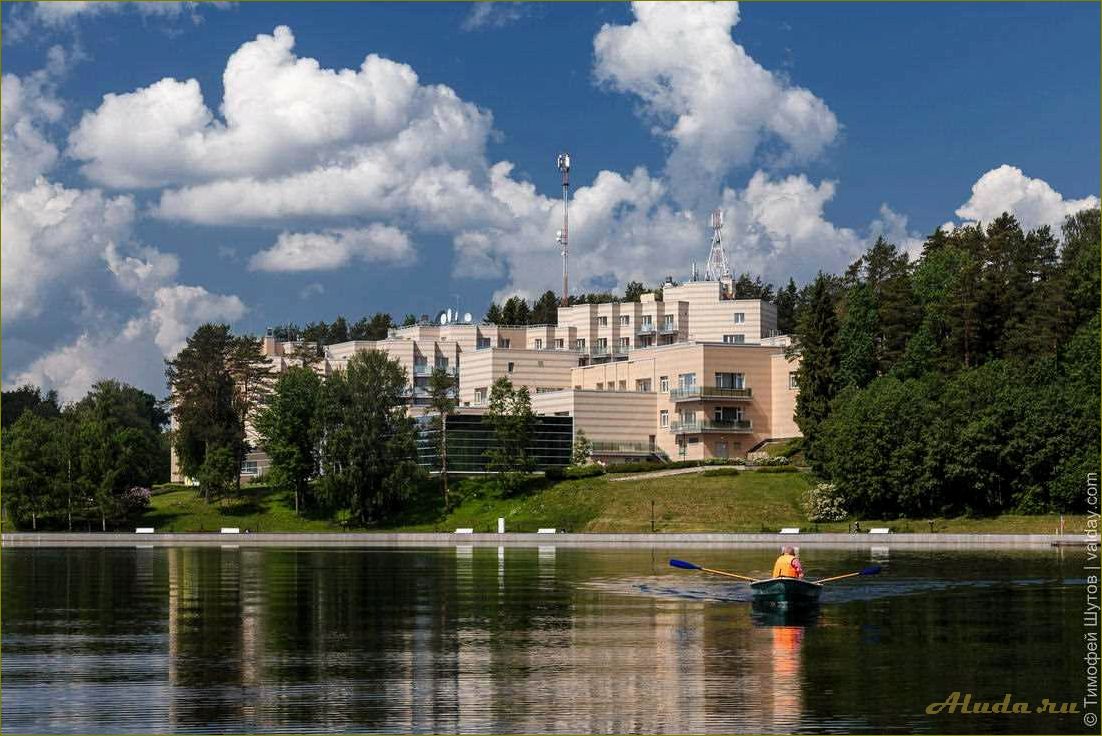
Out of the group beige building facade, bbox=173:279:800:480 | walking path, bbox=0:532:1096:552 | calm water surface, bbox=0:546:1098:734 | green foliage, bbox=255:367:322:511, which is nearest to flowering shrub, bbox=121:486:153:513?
green foliage, bbox=255:367:322:511

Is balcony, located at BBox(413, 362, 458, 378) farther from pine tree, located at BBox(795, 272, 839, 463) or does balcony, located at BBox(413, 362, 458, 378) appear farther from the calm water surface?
the calm water surface

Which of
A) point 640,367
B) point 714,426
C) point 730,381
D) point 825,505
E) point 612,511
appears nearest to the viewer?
point 825,505

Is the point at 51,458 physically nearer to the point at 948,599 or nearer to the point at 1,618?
the point at 1,618

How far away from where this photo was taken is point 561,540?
345 feet

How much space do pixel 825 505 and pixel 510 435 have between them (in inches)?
1295

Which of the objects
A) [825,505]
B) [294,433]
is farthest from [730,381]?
[294,433]

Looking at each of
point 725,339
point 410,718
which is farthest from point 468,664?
point 725,339

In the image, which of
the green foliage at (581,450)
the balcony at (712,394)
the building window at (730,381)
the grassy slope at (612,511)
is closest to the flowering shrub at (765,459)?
the grassy slope at (612,511)

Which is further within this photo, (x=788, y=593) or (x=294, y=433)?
(x=294, y=433)

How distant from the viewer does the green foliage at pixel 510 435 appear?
130 metres

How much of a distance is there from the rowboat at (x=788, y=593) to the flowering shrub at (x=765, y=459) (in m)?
80.2

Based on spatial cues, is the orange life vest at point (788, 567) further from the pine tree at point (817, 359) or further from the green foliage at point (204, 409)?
the green foliage at point (204, 409)

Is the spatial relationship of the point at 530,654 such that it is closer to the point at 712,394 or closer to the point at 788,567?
the point at 788,567

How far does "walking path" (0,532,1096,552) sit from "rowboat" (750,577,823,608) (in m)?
45.9
